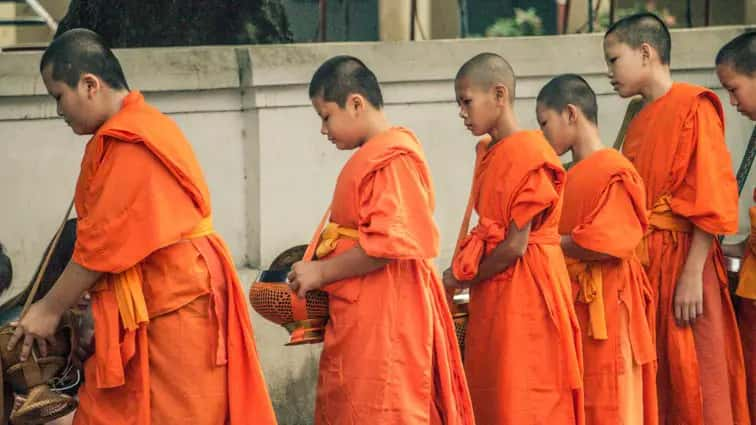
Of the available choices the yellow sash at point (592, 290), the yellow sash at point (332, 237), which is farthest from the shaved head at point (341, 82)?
the yellow sash at point (592, 290)

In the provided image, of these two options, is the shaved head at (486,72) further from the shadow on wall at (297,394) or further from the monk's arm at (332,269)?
the shadow on wall at (297,394)

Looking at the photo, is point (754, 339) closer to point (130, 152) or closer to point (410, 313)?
point (410, 313)

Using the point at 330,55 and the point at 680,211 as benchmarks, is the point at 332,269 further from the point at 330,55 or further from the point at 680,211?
the point at 330,55

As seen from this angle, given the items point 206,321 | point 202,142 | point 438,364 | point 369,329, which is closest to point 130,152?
point 206,321

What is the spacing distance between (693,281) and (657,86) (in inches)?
38.9

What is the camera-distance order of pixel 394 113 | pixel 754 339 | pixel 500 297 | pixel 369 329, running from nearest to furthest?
pixel 369 329
pixel 500 297
pixel 754 339
pixel 394 113

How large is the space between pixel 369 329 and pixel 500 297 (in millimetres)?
885

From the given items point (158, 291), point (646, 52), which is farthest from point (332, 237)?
point (646, 52)

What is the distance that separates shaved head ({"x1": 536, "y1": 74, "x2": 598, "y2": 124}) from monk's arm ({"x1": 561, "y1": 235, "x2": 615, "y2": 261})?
0.62 m

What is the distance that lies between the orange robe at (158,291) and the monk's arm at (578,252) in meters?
1.80

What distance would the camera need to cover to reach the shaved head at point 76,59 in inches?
199

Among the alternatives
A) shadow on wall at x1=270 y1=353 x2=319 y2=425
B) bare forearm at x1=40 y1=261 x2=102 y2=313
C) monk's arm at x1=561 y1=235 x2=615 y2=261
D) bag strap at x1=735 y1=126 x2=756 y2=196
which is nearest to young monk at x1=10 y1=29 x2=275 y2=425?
bare forearm at x1=40 y1=261 x2=102 y2=313

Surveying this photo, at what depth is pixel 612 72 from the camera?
22.1 feet

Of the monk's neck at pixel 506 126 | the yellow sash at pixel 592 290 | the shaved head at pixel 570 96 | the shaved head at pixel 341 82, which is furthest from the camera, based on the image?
the shaved head at pixel 570 96
